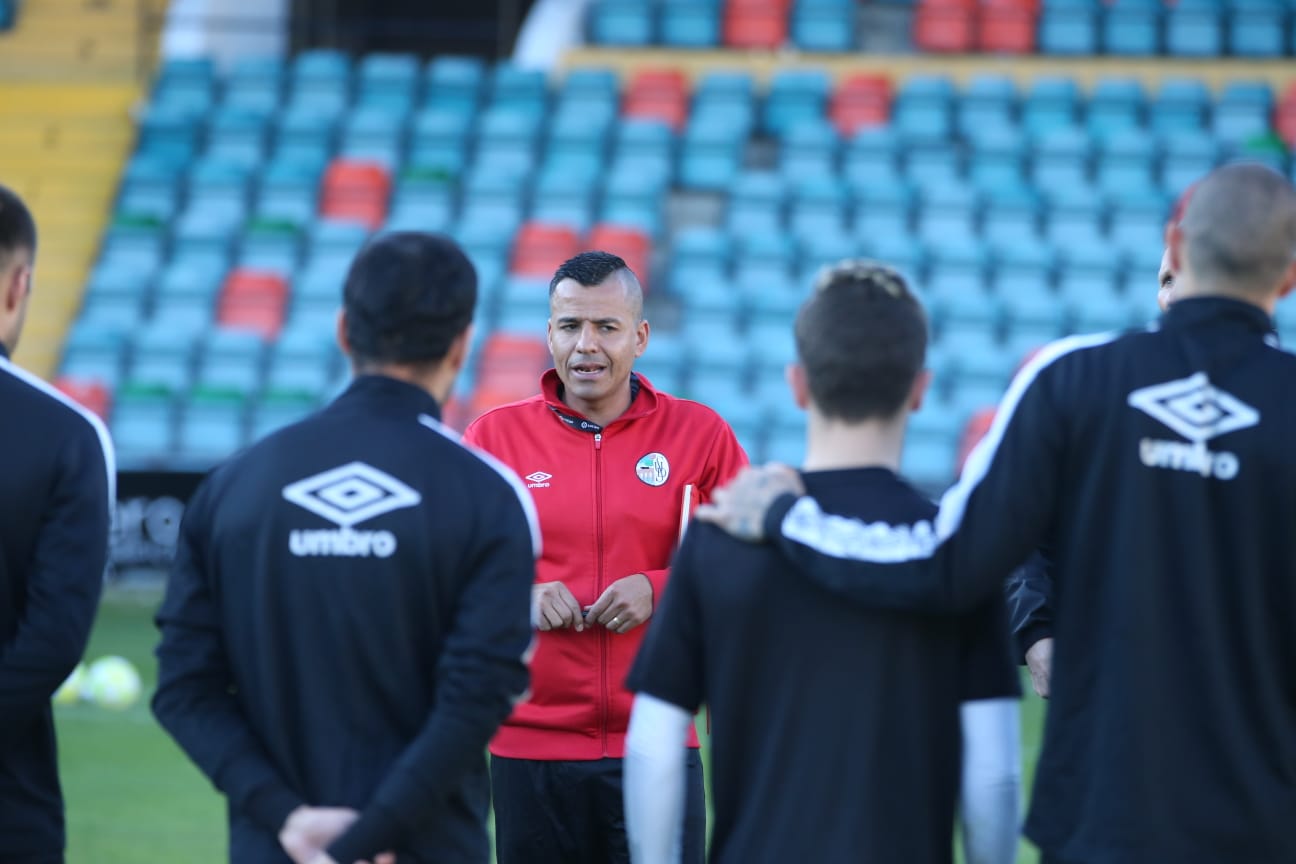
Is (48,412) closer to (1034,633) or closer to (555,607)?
(555,607)

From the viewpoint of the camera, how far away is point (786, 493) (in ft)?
8.85

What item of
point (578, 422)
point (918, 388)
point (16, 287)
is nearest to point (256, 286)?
point (578, 422)

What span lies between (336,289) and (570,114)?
10.7ft

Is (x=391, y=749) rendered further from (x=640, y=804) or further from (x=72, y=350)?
(x=72, y=350)

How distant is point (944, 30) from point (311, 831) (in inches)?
611

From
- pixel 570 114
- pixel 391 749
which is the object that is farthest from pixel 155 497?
pixel 391 749

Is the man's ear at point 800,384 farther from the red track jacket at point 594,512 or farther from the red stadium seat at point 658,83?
the red stadium seat at point 658,83

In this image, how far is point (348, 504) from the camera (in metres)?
2.73

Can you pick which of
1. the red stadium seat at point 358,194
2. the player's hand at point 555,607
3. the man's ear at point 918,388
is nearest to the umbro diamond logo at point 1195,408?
the man's ear at point 918,388

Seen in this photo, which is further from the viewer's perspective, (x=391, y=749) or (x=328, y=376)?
(x=328, y=376)

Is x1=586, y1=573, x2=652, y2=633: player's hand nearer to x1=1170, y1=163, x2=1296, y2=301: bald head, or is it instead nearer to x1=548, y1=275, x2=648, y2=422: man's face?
x1=548, y1=275, x2=648, y2=422: man's face

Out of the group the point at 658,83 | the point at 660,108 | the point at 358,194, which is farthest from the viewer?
the point at 658,83

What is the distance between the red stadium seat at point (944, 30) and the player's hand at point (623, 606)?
1406 centimetres

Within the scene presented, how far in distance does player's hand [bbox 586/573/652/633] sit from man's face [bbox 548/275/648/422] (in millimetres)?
508
